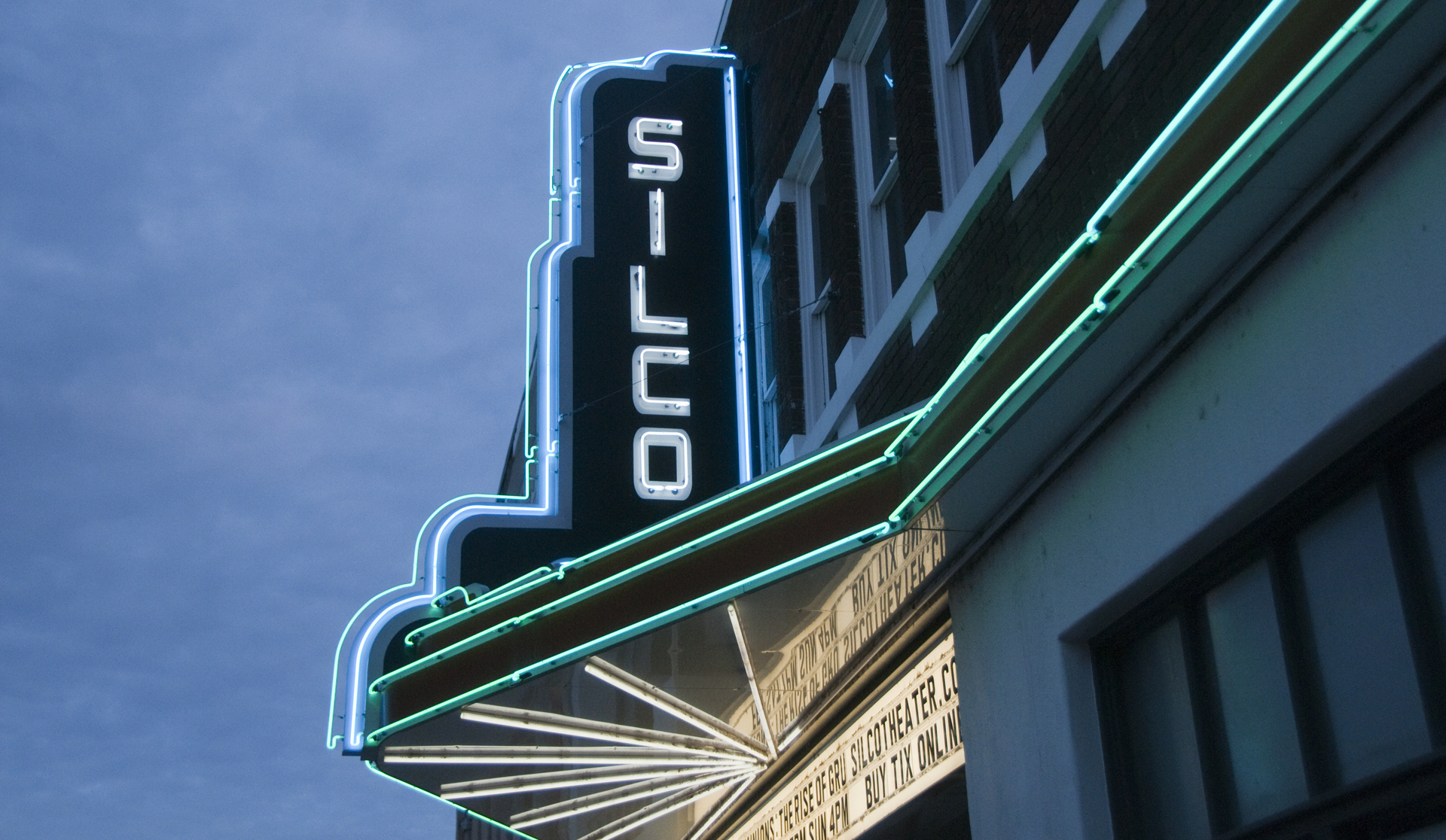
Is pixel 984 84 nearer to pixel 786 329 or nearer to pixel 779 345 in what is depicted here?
pixel 786 329

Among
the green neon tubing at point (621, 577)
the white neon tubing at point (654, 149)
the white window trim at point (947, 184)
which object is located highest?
the white neon tubing at point (654, 149)

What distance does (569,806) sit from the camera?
9602 mm

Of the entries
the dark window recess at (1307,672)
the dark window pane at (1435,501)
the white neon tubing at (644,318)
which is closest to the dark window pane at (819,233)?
the white neon tubing at (644,318)

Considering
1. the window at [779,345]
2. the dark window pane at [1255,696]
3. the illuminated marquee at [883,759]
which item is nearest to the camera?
the dark window pane at [1255,696]

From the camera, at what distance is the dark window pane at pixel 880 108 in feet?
29.5

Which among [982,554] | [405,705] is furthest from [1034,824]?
[405,705]

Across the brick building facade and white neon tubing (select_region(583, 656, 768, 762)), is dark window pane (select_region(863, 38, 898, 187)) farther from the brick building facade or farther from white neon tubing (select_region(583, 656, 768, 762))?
white neon tubing (select_region(583, 656, 768, 762))

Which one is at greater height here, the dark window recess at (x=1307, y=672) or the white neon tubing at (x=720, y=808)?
the white neon tubing at (x=720, y=808)

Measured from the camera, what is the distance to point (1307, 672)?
4.16 m

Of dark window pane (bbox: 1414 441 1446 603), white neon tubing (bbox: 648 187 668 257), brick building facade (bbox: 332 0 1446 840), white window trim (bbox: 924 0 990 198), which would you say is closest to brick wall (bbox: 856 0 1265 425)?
brick building facade (bbox: 332 0 1446 840)

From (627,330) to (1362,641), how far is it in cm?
687

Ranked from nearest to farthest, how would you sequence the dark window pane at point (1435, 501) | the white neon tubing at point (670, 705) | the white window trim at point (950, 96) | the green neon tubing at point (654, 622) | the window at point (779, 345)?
1. the dark window pane at point (1435, 501)
2. the green neon tubing at point (654, 622)
3. the white neon tubing at point (670, 705)
4. the white window trim at point (950, 96)
5. the window at point (779, 345)

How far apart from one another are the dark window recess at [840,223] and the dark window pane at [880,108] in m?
0.23

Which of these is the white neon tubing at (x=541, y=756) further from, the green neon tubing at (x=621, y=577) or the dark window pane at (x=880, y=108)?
the dark window pane at (x=880, y=108)
